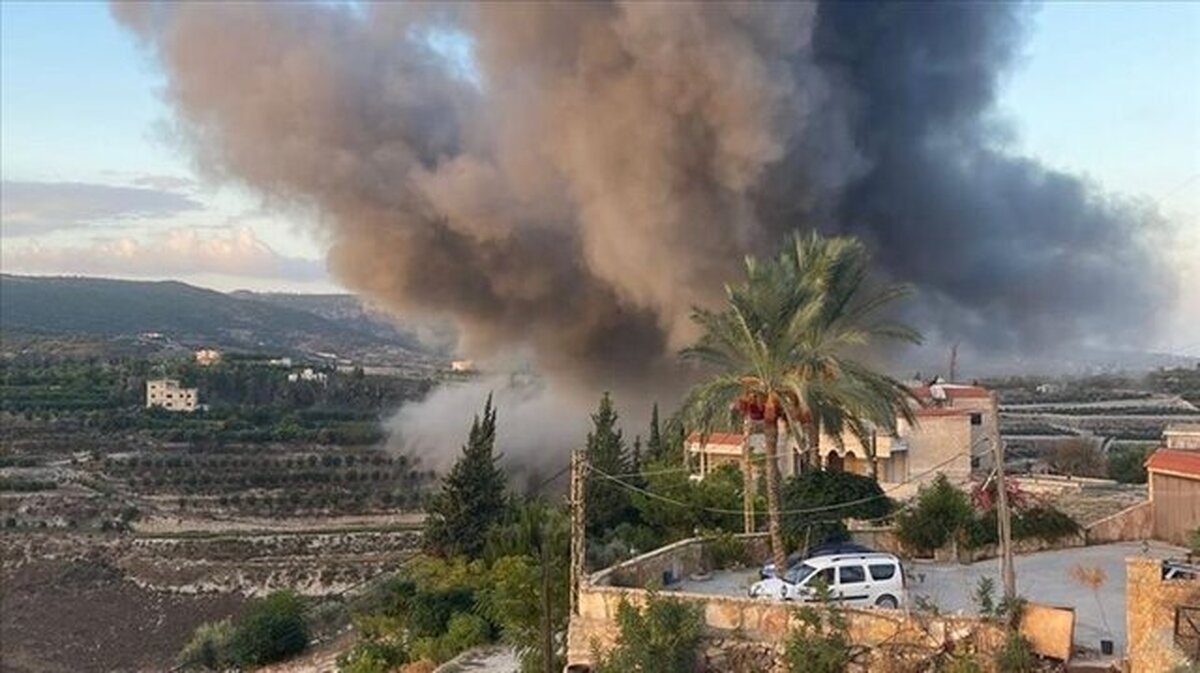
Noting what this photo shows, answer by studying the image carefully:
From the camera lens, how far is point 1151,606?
804cm

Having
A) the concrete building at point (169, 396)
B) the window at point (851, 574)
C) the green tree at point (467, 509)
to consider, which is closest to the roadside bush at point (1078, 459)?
the green tree at point (467, 509)

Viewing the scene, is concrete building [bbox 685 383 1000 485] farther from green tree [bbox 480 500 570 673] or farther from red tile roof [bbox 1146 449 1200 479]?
red tile roof [bbox 1146 449 1200 479]

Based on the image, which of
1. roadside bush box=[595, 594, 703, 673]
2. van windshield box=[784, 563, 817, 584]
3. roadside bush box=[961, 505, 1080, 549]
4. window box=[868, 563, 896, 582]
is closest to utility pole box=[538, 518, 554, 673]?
roadside bush box=[595, 594, 703, 673]

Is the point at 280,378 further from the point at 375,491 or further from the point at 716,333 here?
the point at 716,333

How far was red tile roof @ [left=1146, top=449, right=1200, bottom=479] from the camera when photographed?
1493 centimetres

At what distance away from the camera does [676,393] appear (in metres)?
34.8

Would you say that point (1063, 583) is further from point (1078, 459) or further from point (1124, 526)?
point (1078, 459)

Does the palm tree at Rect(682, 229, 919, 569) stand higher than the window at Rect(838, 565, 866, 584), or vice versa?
the palm tree at Rect(682, 229, 919, 569)

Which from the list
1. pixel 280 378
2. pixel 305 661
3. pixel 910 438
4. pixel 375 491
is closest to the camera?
pixel 305 661

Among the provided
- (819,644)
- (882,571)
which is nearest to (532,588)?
(882,571)

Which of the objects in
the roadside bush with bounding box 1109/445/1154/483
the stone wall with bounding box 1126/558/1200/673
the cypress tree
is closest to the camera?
the stone wall with bounding box 1126/558/1200/673

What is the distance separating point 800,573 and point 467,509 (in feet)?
30.9

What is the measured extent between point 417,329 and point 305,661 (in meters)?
21.4

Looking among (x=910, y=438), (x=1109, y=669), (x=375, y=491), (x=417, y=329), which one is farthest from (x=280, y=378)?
(x=1109, y=669)
